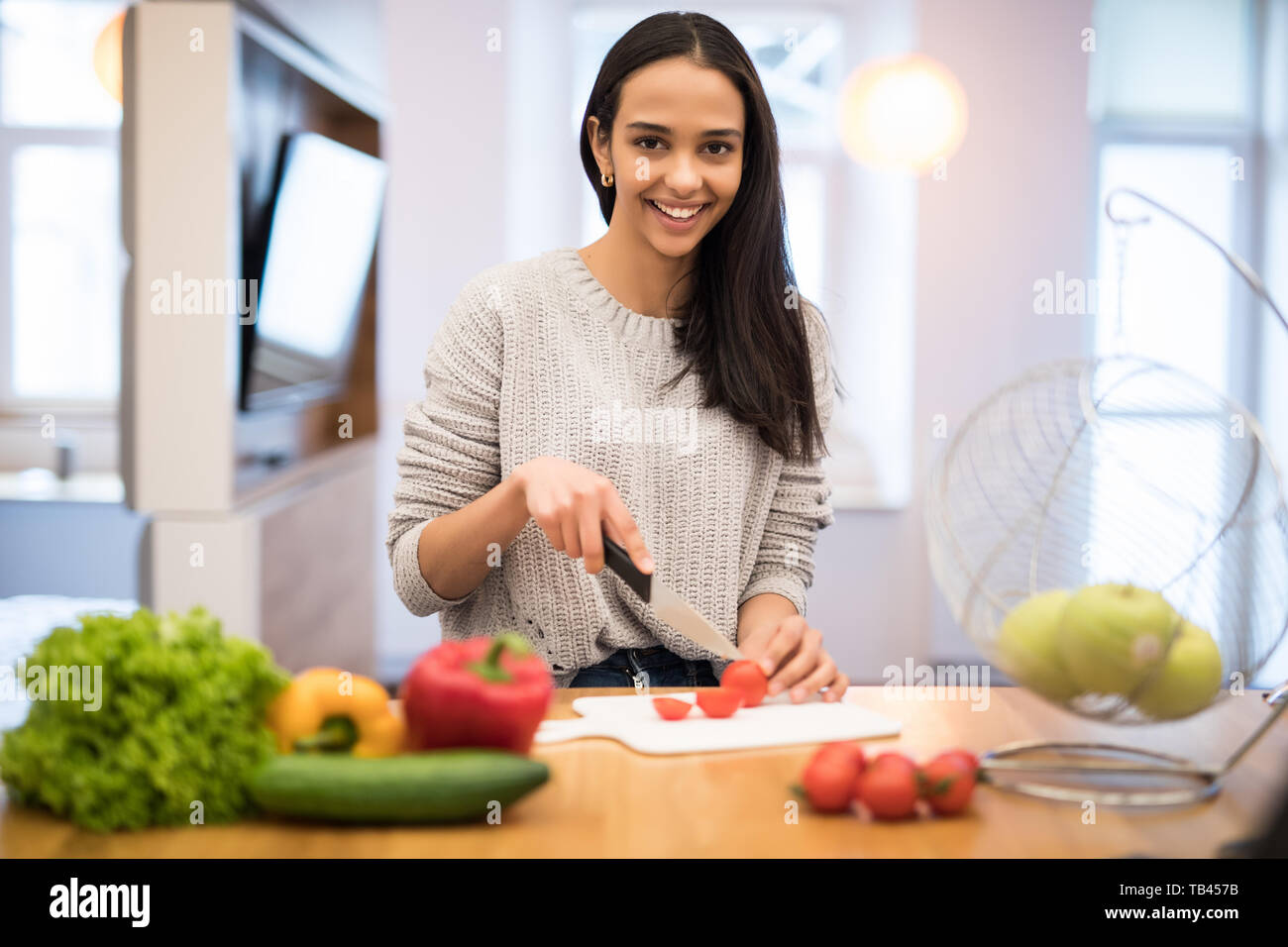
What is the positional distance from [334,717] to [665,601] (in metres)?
0.36

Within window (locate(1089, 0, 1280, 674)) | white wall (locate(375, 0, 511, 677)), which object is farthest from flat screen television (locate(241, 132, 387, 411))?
window (locate(1089, 0, 1280, 674))

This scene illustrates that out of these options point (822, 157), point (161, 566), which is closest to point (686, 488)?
point (161, 566)

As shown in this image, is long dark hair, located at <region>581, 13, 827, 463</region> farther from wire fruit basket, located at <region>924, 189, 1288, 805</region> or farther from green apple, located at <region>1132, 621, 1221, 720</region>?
green apple, located at <region>1132, 621, 1221, 720</region>

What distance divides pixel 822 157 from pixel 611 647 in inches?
142

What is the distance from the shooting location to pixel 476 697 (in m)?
0.91

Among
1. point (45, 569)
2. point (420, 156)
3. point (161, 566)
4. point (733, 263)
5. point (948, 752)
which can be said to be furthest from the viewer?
point (420, 156)

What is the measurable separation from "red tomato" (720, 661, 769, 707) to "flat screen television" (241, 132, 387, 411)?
1610 mm

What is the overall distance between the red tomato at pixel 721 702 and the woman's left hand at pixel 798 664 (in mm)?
60

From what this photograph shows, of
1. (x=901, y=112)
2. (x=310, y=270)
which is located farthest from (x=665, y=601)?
(x=901, y=112)

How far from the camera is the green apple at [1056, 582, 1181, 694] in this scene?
917 millimetres

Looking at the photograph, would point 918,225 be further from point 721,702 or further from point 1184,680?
point 1184,680

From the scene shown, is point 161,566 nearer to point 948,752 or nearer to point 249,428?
point 249,428
